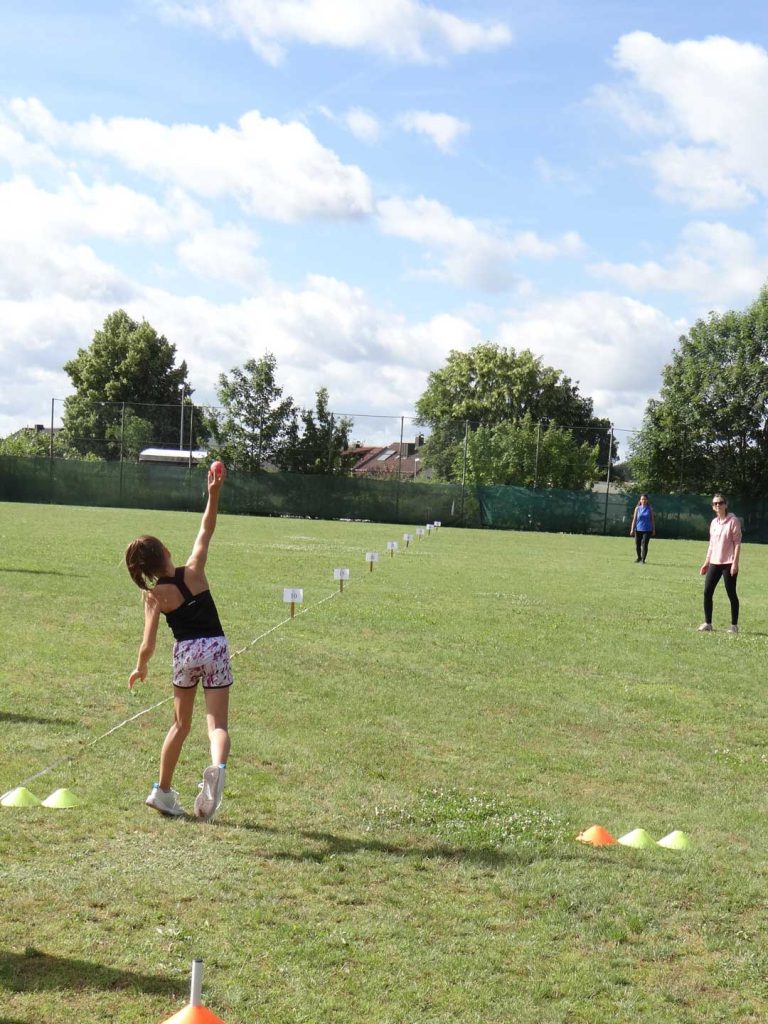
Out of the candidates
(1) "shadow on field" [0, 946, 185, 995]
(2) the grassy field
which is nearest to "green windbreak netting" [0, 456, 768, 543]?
(2) the grassy field

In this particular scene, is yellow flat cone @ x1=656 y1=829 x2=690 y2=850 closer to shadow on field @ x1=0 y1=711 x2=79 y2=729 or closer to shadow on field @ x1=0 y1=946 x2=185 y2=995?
shadow on field @ x1=0 y1=946 x2=185 y2=995

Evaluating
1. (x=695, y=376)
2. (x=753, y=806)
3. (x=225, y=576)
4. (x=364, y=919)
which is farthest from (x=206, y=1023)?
(x=695, y=376)

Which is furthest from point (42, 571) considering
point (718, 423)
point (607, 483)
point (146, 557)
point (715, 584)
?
point (718, 423)

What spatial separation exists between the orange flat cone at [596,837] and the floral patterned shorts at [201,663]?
2061 mm

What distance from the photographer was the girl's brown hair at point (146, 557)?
579 centimetres

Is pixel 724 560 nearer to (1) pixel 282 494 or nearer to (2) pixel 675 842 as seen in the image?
(2) pixel 675 842

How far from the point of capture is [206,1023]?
323cm

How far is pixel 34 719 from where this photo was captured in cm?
825

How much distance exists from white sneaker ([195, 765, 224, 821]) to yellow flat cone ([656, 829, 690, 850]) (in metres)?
2.34

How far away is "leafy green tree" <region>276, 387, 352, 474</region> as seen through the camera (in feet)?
185

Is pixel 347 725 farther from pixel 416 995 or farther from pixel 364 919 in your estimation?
pixel 416 995

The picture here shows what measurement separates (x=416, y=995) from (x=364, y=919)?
2.42 ft

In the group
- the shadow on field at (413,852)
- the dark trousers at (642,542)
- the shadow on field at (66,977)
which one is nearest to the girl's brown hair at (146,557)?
the shadow on field at (413,852)

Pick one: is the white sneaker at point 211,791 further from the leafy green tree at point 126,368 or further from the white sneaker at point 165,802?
the leafy green tree at point 126,368
